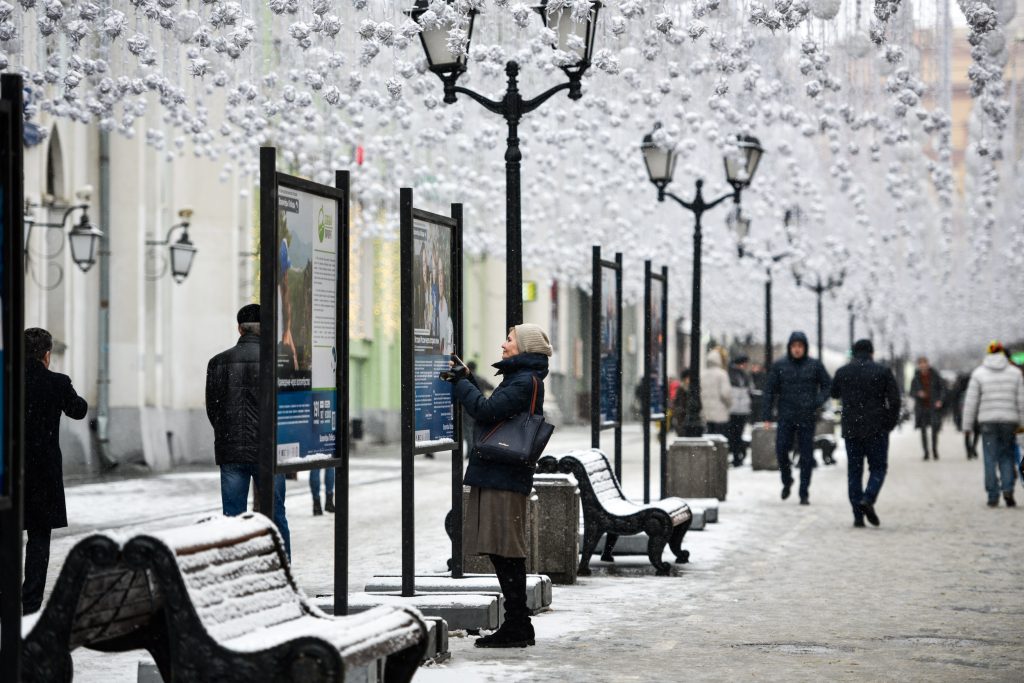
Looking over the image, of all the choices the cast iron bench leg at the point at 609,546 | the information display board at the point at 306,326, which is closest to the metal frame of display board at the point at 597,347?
the cast iron bench leg at the point at 609,546

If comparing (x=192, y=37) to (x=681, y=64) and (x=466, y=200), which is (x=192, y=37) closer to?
(x=681, y=64)

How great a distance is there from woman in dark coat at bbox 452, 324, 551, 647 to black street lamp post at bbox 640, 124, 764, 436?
10681mm

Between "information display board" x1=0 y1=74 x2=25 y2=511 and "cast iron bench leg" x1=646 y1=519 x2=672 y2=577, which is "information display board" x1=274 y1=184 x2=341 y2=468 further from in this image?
"cast iron bench leg" x1=646 y1=519 x2=672 y2=577

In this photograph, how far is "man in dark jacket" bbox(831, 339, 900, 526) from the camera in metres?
18.0

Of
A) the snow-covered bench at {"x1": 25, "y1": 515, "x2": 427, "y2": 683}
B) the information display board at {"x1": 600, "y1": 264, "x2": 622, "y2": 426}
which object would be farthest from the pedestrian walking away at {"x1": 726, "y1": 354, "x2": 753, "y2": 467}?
the snow-covered bench at {"x1": 25, "y1": 515, "x2": 427, "y2": 683}

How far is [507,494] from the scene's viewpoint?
361 inches

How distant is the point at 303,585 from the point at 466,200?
56.7ft

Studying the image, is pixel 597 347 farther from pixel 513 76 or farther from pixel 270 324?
pixel 270 324

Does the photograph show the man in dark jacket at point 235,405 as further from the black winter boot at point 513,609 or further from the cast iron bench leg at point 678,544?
the cast iron bench leg at point 678,544

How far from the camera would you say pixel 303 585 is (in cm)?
1221

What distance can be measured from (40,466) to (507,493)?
3.09 metres

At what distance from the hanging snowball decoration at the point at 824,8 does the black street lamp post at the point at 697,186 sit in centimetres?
675

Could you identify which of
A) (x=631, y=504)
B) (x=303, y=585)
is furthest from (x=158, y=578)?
(x=631, y=504)

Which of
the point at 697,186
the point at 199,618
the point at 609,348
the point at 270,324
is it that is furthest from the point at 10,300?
the point at 697,186
